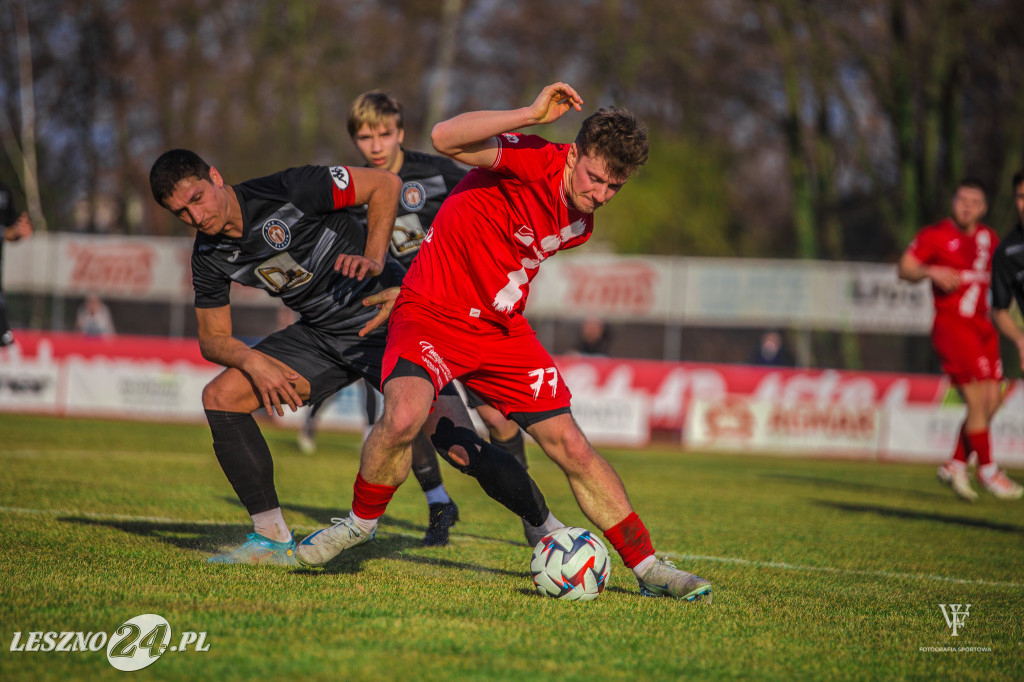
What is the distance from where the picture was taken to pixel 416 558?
5.39 m

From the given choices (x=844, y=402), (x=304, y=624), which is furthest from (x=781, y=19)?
(x=304, y=624)

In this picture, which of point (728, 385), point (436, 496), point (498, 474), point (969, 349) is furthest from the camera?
point (728, 385)

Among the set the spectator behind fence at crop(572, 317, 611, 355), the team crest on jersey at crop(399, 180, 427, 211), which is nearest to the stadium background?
the spectator behind fence at crop(572, 317, 611, 355)

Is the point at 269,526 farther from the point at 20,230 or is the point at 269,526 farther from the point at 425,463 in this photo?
the point at 20,230

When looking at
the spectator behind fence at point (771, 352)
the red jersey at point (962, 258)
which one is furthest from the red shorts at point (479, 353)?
the spectator behind fence at point (771, 352)

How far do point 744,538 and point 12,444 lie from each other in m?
8.35

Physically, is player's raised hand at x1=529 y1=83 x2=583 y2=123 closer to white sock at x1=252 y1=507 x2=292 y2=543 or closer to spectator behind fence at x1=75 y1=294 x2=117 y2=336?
white sock at x1=252 y1=507 x2=292 y2=543

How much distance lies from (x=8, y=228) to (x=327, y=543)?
483 centimetres

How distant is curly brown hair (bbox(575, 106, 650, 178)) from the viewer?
4.16 metres

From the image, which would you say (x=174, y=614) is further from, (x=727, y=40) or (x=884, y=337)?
(x=727, y=40)

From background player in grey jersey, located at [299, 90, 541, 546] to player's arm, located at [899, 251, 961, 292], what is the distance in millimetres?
4547

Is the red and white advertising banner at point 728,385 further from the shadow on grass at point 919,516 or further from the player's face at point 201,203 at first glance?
the player's face at point 201,203

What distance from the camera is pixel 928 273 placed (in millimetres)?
8781

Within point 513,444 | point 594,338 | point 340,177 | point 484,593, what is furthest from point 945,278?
point 594,338
